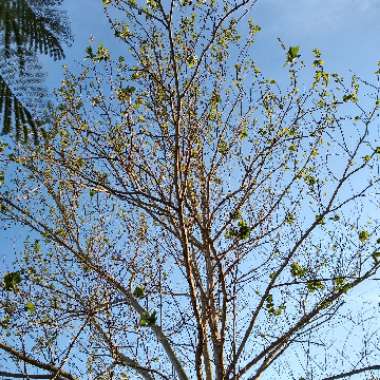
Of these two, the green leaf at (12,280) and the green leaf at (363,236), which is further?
the green leaf at (363,236)

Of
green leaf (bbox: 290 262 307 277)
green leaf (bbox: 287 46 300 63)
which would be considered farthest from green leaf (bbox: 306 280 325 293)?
green leaf (bbox: 287 46 300 63)

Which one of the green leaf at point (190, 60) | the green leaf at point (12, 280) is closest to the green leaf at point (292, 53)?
the green leaf at point (190, 60)

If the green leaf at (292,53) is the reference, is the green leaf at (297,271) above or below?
below

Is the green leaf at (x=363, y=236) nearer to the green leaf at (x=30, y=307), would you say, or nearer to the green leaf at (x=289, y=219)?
the green leaf at (x=289, y=219)

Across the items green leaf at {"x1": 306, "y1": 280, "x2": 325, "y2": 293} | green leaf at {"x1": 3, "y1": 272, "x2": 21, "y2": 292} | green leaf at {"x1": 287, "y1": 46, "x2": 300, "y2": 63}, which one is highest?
green leaf at {"x1": 287, "y1": 46, "x2": 300, "y2": 63}

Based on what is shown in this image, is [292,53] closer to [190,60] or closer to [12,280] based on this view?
[190,60]

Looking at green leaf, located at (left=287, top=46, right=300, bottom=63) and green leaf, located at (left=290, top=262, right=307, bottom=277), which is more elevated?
green leaf, located at (left=287, top=46, right=300, bottom=63)

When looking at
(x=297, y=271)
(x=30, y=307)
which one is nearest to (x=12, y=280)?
(x=30, y=307)

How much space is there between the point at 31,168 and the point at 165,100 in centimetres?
205

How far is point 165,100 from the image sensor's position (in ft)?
22.1

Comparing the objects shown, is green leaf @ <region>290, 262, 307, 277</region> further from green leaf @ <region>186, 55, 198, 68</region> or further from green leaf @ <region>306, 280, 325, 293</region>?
green leaf @ <region>186, 55, 198, 68</region>

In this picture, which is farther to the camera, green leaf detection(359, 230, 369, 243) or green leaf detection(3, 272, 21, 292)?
green leaf detection(359, 230, 369, 243)

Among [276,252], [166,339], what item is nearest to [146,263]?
[166,339]

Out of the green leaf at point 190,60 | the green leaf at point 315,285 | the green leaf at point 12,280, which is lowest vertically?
the green leaf at point 315,285
